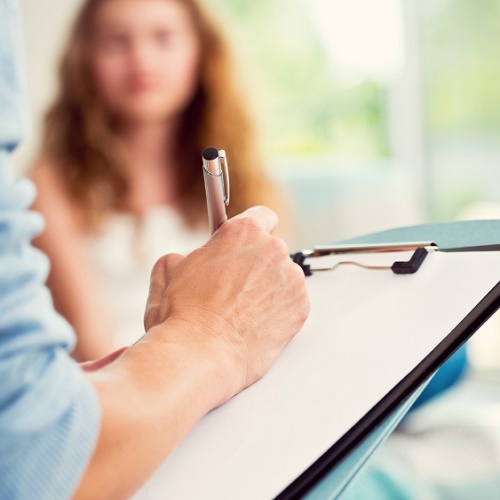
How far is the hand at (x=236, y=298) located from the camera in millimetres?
437

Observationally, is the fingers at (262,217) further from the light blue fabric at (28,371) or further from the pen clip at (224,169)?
the light blue fabric at (28,371)

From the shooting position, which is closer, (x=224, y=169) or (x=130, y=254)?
(x=224, y=169)

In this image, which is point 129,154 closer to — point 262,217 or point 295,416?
point 262,217

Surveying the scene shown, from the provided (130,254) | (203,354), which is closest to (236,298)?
(203,354)

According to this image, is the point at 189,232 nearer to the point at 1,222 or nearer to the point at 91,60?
the point at 91,60

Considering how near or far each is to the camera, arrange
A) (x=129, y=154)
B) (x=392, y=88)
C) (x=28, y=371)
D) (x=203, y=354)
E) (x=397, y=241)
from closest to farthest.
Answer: (x=28, y=371) → (x=203, y=354) → (x=397, y=241) → (x=129, y=154) → (x=392, y=88)

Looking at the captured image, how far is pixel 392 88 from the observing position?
9.44ft

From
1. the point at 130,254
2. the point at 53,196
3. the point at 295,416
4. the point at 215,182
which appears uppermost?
the point at 215,182

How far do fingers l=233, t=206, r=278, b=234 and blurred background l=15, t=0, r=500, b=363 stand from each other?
2039 millimetres

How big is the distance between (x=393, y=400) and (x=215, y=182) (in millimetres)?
196

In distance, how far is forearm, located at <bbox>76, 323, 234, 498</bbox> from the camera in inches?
13.3

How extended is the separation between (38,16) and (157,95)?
0.58m

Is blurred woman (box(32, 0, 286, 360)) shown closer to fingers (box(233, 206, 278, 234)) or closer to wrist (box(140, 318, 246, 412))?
fingers (box(233, 206, 278, 234))

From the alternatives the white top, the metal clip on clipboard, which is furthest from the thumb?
the white top
